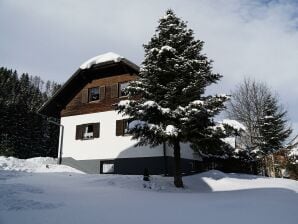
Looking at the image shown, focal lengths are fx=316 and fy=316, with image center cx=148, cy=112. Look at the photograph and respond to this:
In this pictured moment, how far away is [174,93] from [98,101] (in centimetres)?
962

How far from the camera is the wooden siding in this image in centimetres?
2253

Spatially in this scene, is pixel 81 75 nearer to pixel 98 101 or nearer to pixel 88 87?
pixel 88 87

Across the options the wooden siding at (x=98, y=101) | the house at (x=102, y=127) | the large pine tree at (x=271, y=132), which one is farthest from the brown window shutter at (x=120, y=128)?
the large pine tree at (x=271, y=132)

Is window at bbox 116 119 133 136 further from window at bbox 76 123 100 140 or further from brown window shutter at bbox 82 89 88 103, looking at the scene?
brown window shutter at bbox 82 89 88 103

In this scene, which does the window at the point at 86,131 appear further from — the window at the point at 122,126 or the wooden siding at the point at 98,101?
the window at the point at 122,126

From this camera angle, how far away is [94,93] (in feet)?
79.1

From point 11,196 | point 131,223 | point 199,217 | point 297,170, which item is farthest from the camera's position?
point 297,170

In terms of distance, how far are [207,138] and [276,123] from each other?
1834cm

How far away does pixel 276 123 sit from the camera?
3033 centimetres

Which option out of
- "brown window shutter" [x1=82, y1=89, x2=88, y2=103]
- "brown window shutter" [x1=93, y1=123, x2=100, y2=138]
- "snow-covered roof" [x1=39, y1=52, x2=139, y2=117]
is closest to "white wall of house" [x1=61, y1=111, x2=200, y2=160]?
"brown window shutter" [x1=93, y1=123, x2=100, y2=138]

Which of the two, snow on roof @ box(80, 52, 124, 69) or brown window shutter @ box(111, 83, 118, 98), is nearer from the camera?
snow on roof @ box(80, 52, 124, 69)

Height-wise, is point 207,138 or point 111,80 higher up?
point 111,80

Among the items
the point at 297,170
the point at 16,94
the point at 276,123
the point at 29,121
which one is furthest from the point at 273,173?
the point at 16,94

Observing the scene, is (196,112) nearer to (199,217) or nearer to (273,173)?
(199,217)
